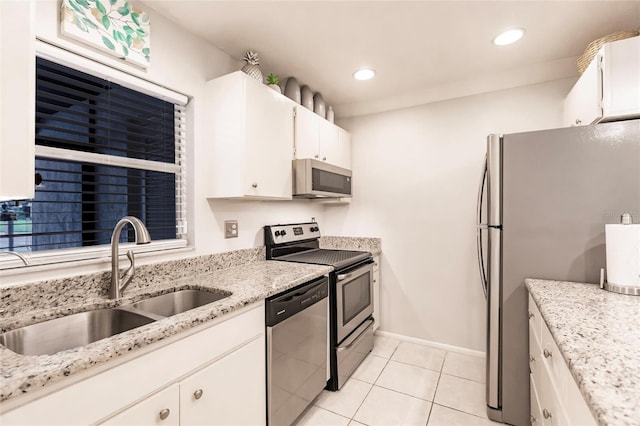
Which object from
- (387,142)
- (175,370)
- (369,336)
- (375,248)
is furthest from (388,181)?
(175,370)

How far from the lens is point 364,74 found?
2439 millimetres

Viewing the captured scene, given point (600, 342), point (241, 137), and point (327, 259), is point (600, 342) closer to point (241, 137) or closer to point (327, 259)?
point (327, 259)

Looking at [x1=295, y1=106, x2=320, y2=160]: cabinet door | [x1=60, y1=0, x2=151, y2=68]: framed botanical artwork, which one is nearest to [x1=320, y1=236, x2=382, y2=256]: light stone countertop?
[x1=295, y1=106, x2=320, y2=160]: cabinet door

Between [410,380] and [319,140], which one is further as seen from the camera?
[319,140]

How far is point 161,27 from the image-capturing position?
168 cm

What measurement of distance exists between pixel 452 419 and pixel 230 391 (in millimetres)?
1430

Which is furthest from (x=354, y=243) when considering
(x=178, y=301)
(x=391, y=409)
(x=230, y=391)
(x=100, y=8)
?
(x=100, y=8)

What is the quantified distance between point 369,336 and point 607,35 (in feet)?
8.96

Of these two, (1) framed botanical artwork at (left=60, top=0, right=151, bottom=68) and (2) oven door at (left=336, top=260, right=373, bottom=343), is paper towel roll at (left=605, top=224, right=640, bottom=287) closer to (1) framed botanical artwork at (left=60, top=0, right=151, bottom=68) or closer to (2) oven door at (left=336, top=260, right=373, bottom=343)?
(2) oven door at (left=336, top=260, right=373, bottom=343)

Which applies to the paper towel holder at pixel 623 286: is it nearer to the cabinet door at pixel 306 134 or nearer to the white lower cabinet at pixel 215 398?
the white lower cabinet at pixel 215 398

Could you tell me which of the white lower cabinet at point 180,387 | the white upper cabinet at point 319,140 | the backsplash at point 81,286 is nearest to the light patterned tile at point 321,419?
the white lower cabinet at point 180,387

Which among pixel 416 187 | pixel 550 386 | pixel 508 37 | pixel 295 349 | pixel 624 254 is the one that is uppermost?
pixel 508 37

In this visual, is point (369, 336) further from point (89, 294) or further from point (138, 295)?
point (89, 294)

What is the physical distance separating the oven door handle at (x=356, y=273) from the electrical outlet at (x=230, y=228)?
31.9 inches
